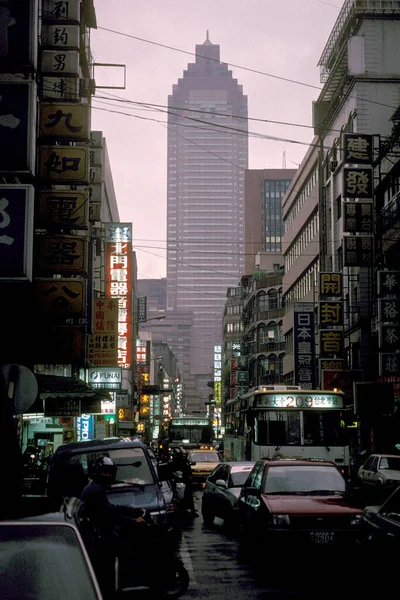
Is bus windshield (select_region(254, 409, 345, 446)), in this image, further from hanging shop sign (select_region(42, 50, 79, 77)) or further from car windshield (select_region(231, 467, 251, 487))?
hanging shop sign (select_region(42, 50, 79, 77))

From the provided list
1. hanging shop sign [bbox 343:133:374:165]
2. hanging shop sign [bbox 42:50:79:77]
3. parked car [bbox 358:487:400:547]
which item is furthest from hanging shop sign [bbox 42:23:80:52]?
parked car [bbox 358:487:400:547]

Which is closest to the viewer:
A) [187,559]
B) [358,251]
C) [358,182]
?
[187,559]

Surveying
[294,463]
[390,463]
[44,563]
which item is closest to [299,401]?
[294,463]

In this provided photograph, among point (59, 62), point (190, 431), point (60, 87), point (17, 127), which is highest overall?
point (59, 62)

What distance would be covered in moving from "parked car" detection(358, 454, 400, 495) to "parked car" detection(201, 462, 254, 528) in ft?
32.4

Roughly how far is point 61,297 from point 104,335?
1539 centimetres

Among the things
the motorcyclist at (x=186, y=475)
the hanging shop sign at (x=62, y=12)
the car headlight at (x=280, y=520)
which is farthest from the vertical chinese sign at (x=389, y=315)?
the car headlight at (x=280, y=520)

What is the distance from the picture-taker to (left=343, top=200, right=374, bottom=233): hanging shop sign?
34094 mm

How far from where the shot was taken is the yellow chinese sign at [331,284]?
4422cm

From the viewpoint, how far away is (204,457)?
113 ft

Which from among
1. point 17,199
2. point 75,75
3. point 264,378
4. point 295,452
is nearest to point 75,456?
point 17,199

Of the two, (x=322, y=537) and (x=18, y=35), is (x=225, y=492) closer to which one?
(x=322, y=537)

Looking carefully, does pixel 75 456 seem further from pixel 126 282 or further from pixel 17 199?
pixel 126 282

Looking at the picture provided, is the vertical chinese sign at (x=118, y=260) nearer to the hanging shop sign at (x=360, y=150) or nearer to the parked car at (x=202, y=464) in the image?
the parked car at (x=202, y=464)
